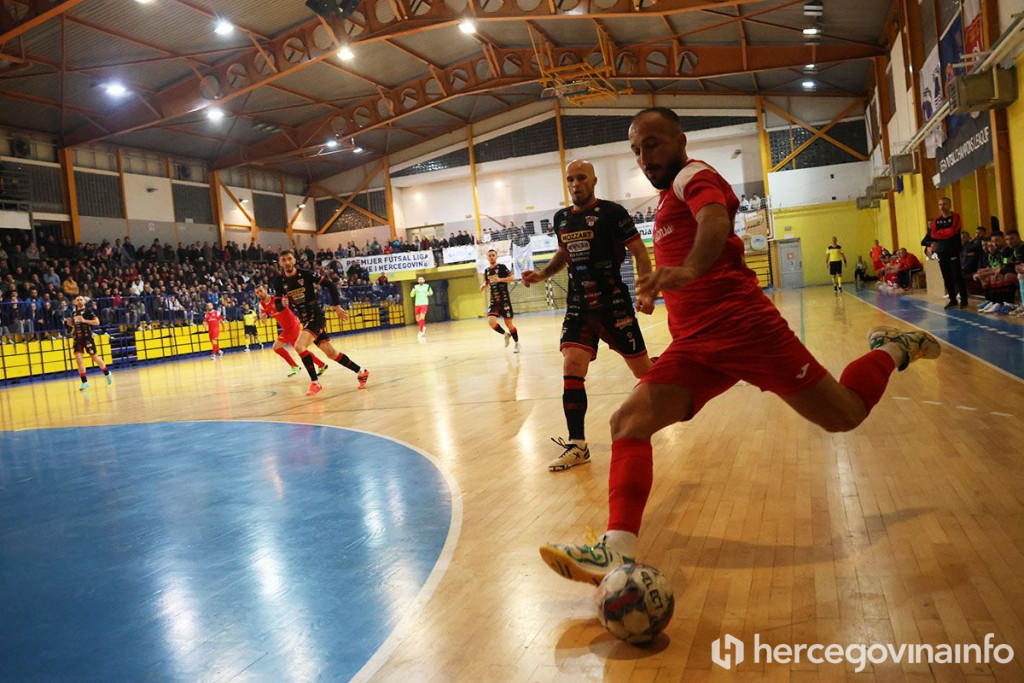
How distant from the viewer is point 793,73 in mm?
31109

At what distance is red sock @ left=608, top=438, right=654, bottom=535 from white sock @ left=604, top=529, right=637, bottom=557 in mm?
22

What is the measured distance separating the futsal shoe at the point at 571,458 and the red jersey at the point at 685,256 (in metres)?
2.10

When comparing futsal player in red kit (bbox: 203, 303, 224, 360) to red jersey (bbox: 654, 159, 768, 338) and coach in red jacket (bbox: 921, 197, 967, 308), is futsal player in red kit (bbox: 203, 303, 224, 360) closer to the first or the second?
coach in red jacket (bbox: 921, 197, 967, 308)

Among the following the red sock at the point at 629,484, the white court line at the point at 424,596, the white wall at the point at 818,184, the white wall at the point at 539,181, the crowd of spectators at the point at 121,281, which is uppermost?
the white wall at the point at 539,181

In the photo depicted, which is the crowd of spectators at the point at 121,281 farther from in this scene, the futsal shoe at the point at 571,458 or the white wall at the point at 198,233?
the futsal shoe at the point at 571,458

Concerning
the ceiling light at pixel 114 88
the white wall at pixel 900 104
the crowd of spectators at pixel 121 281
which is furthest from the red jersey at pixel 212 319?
the white wall at pixel 900 104

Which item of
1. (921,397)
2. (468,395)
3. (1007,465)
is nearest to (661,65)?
(468,395)

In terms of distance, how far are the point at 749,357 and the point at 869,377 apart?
74 centimetres

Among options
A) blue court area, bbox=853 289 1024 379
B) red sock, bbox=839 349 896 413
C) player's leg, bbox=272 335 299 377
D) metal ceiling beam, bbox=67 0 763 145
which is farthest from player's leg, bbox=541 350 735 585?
metal ceiling beam, bbox=67 0 763 145

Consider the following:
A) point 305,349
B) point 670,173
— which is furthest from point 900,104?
point 670,173

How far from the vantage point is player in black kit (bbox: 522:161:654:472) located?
17.3 ft

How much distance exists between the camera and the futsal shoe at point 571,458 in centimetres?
500

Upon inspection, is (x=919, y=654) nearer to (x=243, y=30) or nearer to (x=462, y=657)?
(x=462, y=657)

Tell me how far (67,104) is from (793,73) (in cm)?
2702
